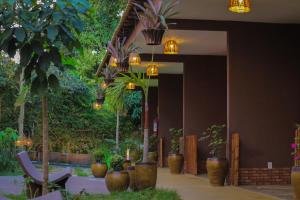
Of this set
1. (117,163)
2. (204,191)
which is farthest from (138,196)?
(204,191)

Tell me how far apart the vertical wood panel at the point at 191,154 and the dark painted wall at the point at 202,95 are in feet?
1.21

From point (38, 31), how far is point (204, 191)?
19.6ft

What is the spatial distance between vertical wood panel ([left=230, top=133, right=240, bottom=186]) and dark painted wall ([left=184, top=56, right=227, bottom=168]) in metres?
3.75

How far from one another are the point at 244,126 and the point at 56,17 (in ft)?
22.4

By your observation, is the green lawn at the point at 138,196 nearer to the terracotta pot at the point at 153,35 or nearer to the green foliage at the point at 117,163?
the green foliage at the point at 117,163

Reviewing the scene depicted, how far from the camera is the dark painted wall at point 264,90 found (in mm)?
10750

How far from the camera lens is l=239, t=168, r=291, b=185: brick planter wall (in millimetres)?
10593

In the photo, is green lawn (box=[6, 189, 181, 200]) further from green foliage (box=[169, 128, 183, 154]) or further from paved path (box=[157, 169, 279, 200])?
green foliage (box=[169, 128, 183, 154])

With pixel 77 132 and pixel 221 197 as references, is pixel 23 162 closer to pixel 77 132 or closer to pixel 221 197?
pixel 221 197

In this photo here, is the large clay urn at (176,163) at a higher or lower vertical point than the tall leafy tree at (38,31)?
lower

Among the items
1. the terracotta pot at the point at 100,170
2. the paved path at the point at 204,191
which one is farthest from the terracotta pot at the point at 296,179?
the terracotta pot at the point at 100,170

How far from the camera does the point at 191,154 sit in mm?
13961

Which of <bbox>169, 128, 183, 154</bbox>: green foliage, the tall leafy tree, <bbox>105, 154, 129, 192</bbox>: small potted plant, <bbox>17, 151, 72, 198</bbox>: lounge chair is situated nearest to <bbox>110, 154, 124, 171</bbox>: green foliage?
<bbox>105, 154, 129, 192</bbox>: small potted plant

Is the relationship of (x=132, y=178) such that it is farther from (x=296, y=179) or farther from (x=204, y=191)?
(x=296, y=179)
